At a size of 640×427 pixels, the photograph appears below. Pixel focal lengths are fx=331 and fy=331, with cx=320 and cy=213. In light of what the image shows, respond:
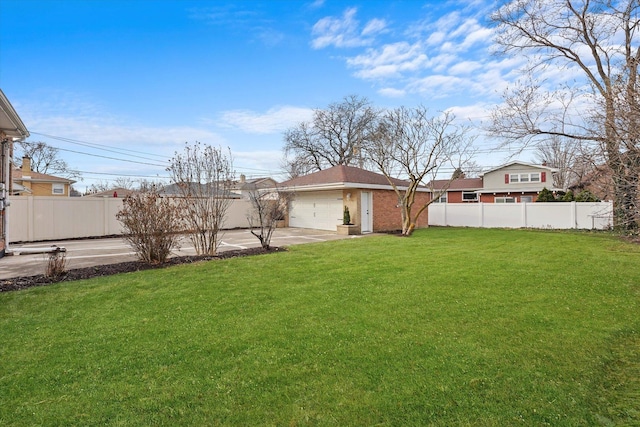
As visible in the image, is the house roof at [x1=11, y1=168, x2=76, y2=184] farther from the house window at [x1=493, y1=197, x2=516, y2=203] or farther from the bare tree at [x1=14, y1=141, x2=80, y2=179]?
the house window at [x1=493, y1=197, x2=516, y2=203]

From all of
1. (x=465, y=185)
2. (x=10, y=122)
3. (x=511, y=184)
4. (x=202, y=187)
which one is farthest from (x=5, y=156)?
(x=465, y=185)

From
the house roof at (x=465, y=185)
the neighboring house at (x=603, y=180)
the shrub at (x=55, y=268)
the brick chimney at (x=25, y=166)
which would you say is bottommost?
the shrub at (x=55, y=268)

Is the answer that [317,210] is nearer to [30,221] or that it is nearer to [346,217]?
[346,217]

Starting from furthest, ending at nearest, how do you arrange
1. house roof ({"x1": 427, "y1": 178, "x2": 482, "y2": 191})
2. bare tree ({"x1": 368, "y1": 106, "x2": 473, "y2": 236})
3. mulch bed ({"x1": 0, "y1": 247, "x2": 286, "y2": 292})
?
house roof ({"x1": 427, "y1": 178, "x2": 482, "y2": 191}) < bare tree ({"x1": 368, "y1": 106, "x2": 473, "y2": 236}) < mulch bed ({"x1": 0, "y1": 247, "x2": 286, "y2": 292})

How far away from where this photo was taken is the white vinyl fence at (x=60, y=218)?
42.2ft

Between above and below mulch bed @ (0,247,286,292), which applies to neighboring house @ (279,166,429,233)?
above

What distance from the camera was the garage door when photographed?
17062 millimetres

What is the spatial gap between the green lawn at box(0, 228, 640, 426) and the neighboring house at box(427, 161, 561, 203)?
23378 mm

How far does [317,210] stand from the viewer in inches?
717

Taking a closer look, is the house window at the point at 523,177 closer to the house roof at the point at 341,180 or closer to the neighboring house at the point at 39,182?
the house roof at the point at 341,180

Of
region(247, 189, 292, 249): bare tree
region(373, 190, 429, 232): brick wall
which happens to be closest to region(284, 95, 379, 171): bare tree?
region(373, 190, 429, 232): brick wall

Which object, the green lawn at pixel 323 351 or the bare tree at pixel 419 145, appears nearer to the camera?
the green lawn at pixel 323 351

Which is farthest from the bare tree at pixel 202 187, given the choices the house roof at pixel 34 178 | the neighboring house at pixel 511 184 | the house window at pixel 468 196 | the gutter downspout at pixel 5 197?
the house window at pixel 468 196

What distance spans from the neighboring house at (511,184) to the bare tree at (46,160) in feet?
125
